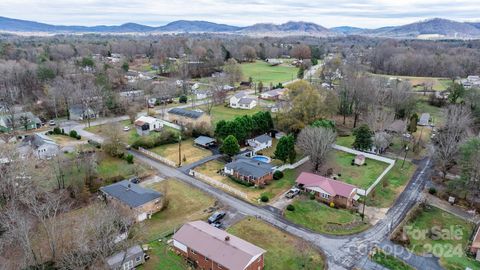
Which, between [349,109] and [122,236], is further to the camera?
[349,109]

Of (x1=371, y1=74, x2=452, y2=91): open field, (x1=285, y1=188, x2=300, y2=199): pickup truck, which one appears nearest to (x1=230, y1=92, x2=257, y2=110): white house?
(x1=285, y1=188, x2=300, y2=199): pickup truck

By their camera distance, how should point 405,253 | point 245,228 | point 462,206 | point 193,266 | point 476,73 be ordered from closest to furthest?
point 193,266, point 405,253, point 245,228, point 462,206, point 476,73

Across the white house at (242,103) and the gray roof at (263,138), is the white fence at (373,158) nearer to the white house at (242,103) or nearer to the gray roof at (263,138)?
the gray roof at (263,138)

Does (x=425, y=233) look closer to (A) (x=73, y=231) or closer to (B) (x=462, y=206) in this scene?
(B) (x=462, y=206)

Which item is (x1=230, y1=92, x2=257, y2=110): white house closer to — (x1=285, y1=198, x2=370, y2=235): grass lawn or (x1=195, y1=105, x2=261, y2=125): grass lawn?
(x1=195, y1=105, x2=261, y2=125): grass lawn

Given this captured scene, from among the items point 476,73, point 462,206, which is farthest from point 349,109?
point 476,73

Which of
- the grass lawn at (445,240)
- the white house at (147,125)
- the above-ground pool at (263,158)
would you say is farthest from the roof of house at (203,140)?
the grass lawn at (445,240)
